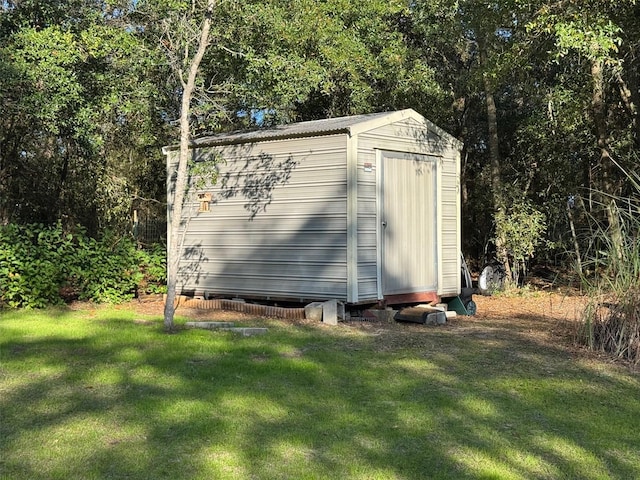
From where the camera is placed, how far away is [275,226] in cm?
955

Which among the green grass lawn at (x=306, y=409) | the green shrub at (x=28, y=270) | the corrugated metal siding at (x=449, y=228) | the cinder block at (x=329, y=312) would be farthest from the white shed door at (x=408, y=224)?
the green shrub at (x=28, y=270)

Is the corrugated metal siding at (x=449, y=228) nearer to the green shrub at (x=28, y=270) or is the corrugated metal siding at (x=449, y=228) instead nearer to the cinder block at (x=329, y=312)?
the cinder block at (x=329, y=312)

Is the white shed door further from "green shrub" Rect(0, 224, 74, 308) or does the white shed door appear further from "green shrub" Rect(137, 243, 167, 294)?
"green shrub" Rect(0, 224, 74, 308)

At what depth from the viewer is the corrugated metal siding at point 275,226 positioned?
8.91m

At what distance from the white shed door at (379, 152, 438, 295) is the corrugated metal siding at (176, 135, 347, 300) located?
728mm

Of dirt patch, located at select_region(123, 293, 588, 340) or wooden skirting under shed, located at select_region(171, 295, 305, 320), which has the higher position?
wooden skirting under shed, located at select_region(171, 295, 305, 320)

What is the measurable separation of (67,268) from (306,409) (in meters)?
6.39

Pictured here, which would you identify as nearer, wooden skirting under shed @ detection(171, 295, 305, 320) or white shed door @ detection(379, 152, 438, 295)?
wooden skirting under shed @ detection(171, 295, 305, 320)

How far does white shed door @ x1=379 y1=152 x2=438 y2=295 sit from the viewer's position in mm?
9219

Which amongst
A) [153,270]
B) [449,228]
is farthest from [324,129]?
[153,270]

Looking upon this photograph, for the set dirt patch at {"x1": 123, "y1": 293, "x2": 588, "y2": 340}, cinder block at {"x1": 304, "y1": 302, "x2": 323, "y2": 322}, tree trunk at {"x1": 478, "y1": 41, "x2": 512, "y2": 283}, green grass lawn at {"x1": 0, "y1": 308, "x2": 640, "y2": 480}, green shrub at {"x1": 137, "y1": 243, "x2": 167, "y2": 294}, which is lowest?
green grass lawn at {"x1": 0, "y1": 308, "x2": 640, "y2": 480}

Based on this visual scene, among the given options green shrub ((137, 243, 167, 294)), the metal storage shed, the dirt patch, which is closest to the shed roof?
the metal storage shed

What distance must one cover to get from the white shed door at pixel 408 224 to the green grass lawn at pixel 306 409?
6.98 ft

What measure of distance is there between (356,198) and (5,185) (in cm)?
900
